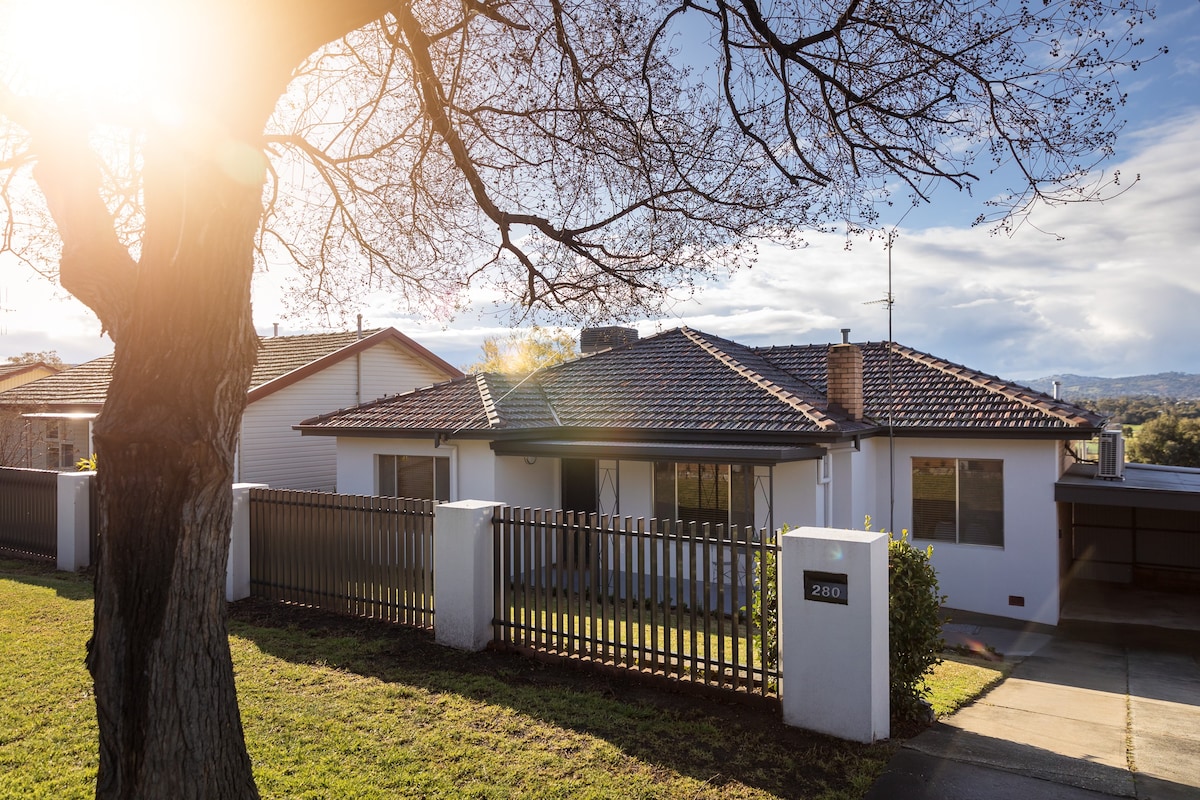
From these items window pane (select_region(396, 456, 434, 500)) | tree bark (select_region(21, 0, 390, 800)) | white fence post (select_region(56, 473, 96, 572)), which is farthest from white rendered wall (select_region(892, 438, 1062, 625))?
white fence post (select_region(56, 473, 96, 572))

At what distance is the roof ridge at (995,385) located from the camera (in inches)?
554

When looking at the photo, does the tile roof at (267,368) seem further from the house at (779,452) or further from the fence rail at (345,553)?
the fence rail at (345,553)

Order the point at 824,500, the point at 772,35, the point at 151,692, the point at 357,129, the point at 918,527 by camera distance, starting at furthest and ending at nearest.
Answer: the point at 918,527
the point at 824,500
the point at 357,129
the point at 772,35
the point at 151,692

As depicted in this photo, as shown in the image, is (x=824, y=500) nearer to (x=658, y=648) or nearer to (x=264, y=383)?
(x=658, y=648)

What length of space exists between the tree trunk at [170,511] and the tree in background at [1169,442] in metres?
44.7

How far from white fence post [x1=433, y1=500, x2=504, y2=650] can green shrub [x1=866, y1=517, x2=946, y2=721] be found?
14.0ft

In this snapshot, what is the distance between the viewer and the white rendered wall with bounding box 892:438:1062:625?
1401 cm

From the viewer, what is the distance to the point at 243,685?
7.27m

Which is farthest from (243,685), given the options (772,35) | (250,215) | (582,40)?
(772,35)

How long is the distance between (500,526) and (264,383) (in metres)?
14.7

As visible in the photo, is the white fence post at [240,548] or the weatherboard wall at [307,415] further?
the weatherboard wall at [307,415]

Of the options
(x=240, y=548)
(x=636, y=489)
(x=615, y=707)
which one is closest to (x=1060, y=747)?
(x=615, y=707)

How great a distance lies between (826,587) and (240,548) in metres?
8.55

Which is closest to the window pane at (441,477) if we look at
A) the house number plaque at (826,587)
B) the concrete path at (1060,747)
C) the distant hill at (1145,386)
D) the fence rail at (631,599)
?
the fence rail at (631,599)
